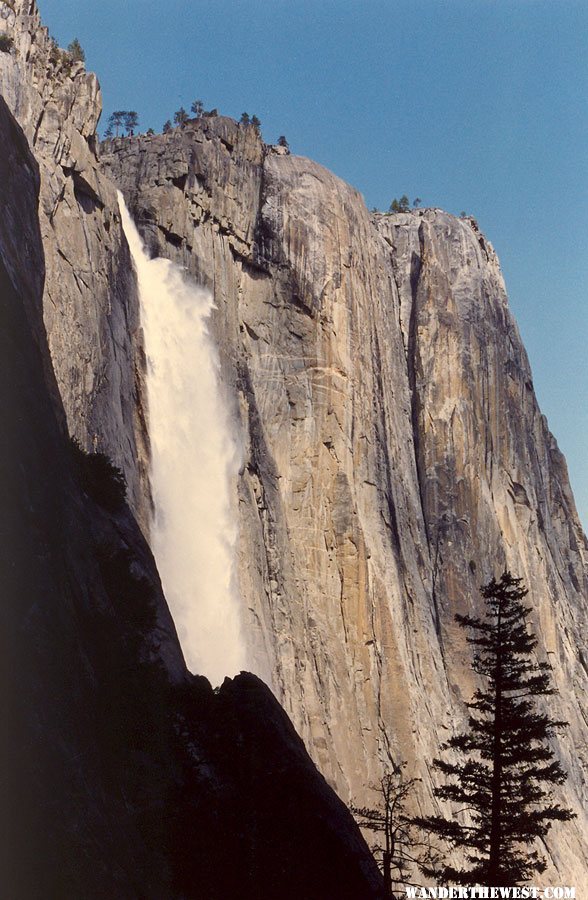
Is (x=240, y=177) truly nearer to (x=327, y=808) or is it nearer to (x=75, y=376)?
(x=75, y=376)

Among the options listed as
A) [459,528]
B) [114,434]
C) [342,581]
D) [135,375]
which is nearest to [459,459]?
[459,528]

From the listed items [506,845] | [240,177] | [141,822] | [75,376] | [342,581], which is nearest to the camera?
[141,822]

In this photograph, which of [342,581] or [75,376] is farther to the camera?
[342,581]

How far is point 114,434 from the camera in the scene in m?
35.6

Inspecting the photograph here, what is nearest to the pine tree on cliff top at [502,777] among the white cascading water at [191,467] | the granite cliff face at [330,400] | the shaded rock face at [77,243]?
the shaded rock face at [77,243]

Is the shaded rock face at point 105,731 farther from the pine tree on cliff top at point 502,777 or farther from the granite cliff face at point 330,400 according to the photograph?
the granite cliff face at point 330,400

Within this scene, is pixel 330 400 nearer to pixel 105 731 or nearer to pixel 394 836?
pixel 394 836

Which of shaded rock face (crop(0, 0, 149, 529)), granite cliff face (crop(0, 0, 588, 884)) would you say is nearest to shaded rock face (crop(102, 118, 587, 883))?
granite cliff face (crop(0, 0, 588, 884))

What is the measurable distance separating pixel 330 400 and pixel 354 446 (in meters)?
2.46

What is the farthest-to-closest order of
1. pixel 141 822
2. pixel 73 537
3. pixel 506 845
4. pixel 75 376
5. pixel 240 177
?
pixel 240 177, pixel 75 376, pixel 506 845, pixel 73 537, pixel 141 822

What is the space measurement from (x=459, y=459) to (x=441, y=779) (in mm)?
17417

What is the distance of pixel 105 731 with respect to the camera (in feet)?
56.5

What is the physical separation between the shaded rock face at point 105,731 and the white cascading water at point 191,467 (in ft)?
61.1

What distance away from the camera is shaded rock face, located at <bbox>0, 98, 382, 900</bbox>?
14375 millimetres
